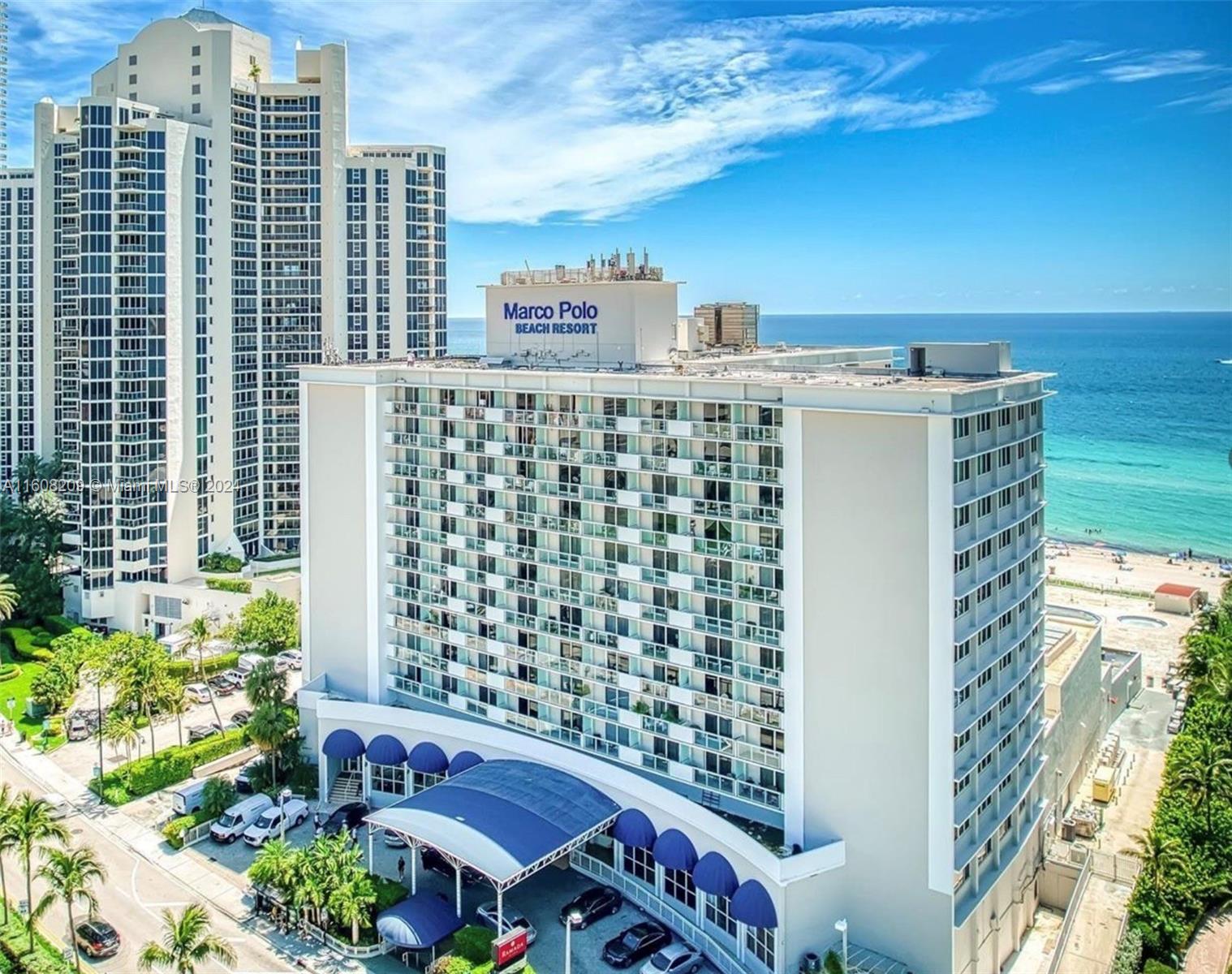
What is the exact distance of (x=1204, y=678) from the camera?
62.4m

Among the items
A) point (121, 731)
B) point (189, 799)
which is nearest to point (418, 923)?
point (189, 799)

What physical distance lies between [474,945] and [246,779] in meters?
21.3

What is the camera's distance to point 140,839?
50.0 meters

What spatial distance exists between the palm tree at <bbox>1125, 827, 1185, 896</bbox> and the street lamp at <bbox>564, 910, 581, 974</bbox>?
2297 centimetres

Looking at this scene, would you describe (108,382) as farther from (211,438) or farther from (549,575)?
(549,575)

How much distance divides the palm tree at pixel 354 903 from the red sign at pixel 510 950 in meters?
5.45

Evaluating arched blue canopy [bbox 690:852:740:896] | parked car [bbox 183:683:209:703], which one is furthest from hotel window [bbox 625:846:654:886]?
parked car [bbox 183:683:209:703]

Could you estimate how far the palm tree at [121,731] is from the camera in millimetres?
55781

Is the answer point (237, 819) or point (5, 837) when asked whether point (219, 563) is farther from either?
point (5, 837)

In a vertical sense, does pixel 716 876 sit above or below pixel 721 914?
above

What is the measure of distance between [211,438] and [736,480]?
57744 mm

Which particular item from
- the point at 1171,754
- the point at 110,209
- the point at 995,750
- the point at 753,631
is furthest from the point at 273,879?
the point at 110,209

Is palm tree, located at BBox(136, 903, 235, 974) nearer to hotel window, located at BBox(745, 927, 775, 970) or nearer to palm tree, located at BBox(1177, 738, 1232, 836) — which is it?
hotel window, located at BBox(745, 927, 775, 970)

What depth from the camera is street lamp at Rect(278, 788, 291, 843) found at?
159 ft
